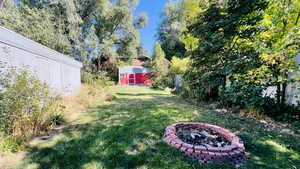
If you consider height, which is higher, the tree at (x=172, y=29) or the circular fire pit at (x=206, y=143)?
the tree at (x=172, y=29)

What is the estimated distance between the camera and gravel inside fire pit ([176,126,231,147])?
2.72 meters

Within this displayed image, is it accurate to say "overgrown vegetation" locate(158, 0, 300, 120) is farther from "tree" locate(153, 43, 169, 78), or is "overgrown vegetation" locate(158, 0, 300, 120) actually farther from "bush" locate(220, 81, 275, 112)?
"tree" locate(153, 43, 169, 78)

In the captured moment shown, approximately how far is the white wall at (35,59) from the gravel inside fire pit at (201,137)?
378cm

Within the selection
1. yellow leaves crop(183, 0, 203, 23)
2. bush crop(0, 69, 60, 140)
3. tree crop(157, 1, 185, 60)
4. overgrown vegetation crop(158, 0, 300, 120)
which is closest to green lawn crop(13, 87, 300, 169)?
bush crop(0, 69, 60, 140)

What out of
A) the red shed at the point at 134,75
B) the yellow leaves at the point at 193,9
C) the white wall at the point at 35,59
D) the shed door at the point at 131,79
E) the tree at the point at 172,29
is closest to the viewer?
the white wall at the point at 35,59

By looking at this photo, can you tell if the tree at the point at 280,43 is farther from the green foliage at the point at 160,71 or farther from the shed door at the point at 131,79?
the shed door at the point at 131,79

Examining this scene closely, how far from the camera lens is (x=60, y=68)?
6.47m

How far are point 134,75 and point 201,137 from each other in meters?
17.8

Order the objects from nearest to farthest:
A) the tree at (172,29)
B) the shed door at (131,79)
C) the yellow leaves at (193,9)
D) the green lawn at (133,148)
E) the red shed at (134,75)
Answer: the green lawn at (133,148), the yellow leaves at (193,9), the red shed at (134,75), the shed door at (131,79), the tree at (172,29)

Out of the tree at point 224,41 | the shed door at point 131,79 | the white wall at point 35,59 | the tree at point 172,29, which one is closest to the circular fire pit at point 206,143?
the tree at point 224,41

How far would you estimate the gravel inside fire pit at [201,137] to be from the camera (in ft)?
8.92

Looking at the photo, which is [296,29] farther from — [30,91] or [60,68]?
[60,68]

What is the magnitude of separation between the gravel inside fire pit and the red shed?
16682 millimetres

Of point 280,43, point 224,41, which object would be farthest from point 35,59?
point 280,43
